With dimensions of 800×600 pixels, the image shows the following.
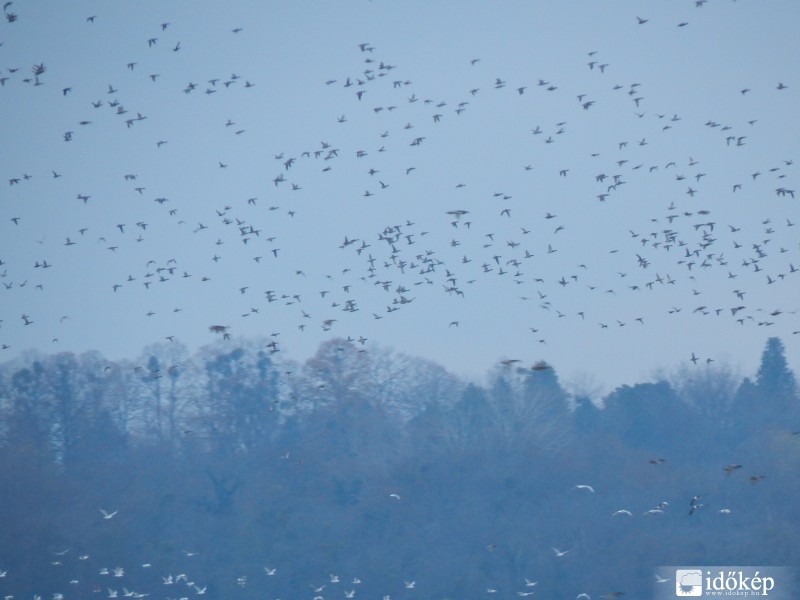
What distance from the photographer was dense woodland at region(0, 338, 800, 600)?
45.8 metres

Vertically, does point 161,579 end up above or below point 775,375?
below

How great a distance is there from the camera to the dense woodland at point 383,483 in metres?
45.8

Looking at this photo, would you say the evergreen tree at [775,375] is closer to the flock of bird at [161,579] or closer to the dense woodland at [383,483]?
the dense woodland at [383,483]

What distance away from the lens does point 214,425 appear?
6100cm

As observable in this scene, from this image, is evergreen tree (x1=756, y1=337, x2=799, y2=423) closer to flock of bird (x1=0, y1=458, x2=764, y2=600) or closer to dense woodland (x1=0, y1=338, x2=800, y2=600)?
dense woodland (x1=0, y1=338, x2=800, y2=600)

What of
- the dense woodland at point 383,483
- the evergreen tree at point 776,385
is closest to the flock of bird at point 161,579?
the dense woodland at point 383,483

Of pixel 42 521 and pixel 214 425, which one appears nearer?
pixel 42 521

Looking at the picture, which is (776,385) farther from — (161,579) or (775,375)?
(161,579)

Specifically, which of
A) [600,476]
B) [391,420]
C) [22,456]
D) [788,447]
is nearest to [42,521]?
[22,456]

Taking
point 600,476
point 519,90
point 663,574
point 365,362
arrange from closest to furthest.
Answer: point 519,90, point 663,574, point 600,476, point 365,362

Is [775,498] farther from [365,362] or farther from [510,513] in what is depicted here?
[365,362]

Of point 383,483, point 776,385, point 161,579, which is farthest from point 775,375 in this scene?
point 161,579

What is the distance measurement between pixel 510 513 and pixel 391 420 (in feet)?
41.4

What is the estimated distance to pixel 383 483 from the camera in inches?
2096
